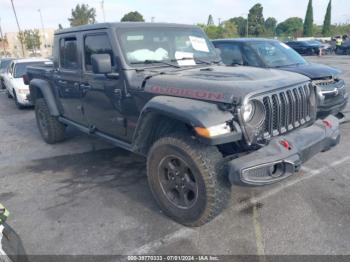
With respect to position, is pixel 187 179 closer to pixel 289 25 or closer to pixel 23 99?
pixel 23 99

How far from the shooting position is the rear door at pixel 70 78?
4461mm

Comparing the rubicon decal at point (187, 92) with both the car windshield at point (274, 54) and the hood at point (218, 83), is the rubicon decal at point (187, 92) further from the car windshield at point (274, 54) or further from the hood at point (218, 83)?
the car windshield at point (274, 54)

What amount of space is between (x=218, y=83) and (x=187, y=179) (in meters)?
0.94

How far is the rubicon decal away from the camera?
2783 mm

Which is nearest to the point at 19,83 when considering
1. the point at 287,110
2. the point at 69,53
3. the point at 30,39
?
the point at 69,53

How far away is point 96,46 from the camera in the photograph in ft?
13.1

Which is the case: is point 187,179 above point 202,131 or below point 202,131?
below

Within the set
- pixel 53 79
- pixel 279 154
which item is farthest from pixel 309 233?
pixel 53 79

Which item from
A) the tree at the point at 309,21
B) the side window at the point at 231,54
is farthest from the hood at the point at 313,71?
the tree at the point at 309,21

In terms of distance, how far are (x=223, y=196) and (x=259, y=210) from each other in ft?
2.57

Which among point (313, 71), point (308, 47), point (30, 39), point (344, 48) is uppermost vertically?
point (30, 39)

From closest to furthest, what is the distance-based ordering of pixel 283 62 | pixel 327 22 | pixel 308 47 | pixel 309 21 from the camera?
pixel 283 62, pixel 308 47, pixel 327 22, pixel 309 21

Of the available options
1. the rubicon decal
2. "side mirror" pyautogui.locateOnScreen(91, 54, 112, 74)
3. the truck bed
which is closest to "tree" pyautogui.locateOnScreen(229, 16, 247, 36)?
the truck bed

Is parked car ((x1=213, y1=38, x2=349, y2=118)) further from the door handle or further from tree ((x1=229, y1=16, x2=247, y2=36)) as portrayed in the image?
tree ((x1=229, y1=16, x2=247, y2=36))
